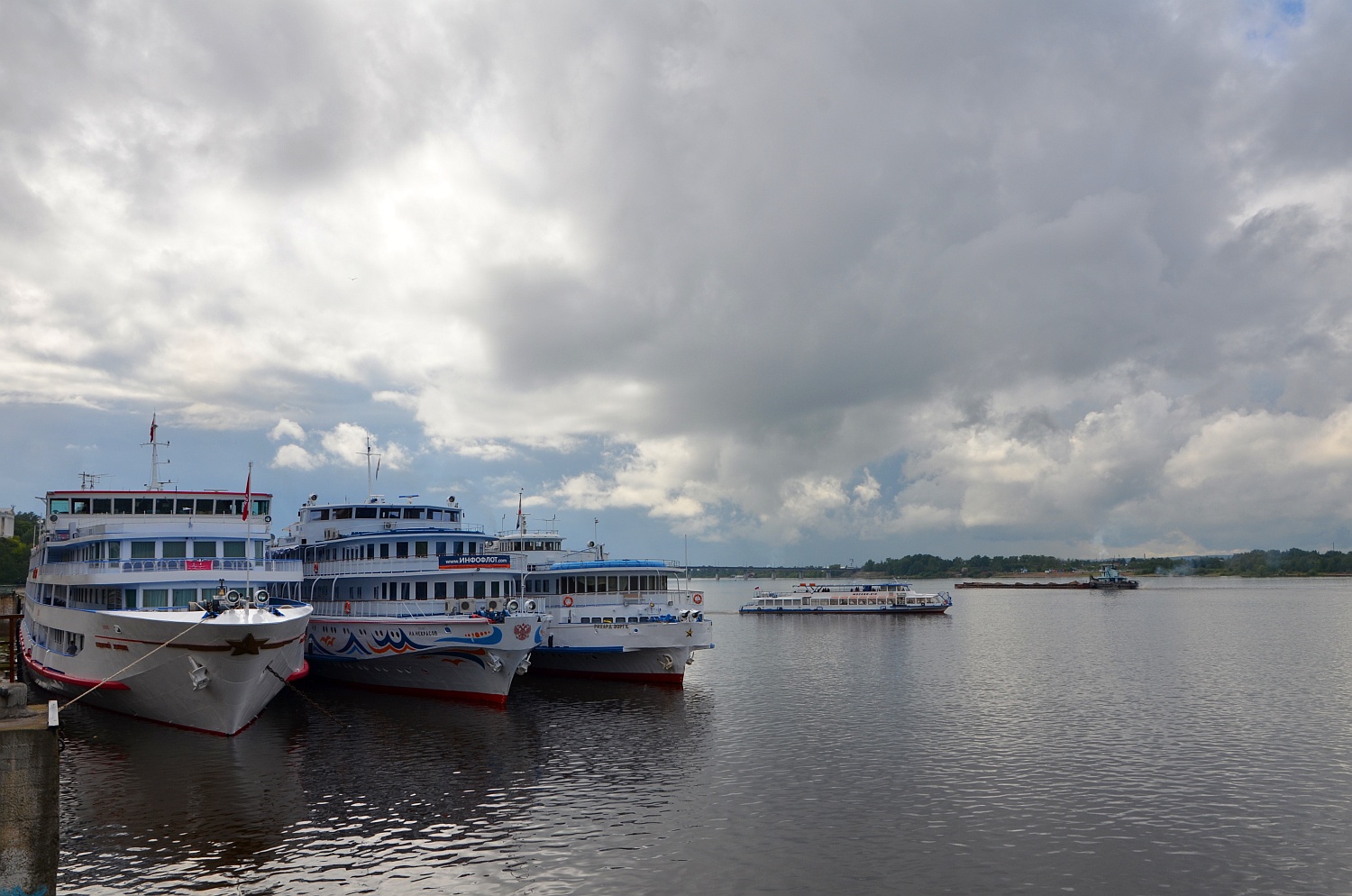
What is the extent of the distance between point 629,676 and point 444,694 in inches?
438

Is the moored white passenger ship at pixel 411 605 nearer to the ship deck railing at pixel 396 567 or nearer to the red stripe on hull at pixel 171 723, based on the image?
the ship deck railing at pixel 396 567

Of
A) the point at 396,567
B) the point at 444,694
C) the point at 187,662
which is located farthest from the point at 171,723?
the point at 396,567

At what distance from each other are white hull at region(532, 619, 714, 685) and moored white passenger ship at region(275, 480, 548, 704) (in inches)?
82.2

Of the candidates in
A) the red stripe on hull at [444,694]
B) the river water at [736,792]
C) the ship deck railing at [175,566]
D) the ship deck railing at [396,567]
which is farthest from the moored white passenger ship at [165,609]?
the red stripe on hull at [444,694]

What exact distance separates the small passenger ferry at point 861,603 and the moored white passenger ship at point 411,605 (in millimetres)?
79971

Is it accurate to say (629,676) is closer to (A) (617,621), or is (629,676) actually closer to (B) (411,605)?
(A) (617,621)

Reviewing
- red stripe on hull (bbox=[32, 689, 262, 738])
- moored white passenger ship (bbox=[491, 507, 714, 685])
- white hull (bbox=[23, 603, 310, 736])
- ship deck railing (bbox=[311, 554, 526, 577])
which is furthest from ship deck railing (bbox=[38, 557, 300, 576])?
moored white passenger ship (bbox=[491, 507, 714, 685])

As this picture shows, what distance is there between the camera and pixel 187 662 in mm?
32625

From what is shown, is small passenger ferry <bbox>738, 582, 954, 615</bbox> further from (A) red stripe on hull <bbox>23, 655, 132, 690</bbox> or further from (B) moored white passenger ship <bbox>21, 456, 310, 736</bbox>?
(A) red stripe on hull <bbox>23, 655, 132, 690</bbox>

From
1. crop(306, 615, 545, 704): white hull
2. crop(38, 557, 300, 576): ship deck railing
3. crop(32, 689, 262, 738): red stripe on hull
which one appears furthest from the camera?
crop(306, 615, 545, 704): white hull

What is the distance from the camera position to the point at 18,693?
19.1m

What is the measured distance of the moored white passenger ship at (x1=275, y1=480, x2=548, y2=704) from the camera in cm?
4259

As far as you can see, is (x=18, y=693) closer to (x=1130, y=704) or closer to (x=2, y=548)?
(x=1130, y=704)

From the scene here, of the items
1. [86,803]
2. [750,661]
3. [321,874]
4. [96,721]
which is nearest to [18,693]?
[321,874]
